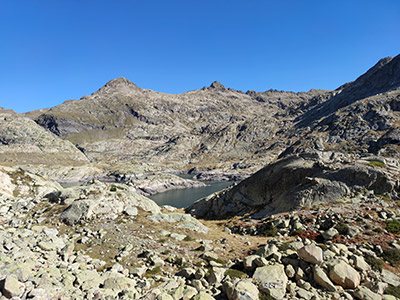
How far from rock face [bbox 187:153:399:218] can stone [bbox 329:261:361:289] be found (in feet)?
58.8

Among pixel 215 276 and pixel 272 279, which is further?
pixel 215 276

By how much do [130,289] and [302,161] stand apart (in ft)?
116

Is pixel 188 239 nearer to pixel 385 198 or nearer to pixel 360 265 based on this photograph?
pixel 360 265

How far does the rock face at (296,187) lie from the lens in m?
28.8

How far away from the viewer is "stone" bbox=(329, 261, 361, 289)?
37.9ft

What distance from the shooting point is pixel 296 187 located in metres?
33.1

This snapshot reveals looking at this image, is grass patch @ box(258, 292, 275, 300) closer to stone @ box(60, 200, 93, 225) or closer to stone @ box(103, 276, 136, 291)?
stone @ box(103, 276, 136, 291)

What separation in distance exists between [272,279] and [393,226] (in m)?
14.9

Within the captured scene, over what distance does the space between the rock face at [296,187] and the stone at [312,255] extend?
57.9 ft

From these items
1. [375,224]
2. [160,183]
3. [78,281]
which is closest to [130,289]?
[78,281]

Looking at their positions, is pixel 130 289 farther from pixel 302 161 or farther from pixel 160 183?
pixel 160 183

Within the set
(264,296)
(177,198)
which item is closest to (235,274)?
(264,296)

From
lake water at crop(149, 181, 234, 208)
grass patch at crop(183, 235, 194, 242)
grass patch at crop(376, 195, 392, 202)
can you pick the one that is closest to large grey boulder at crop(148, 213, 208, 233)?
grass patch at crop(183, 235, 194, 242)

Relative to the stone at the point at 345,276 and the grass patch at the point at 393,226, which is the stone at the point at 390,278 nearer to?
the stone at the point at 345,276
